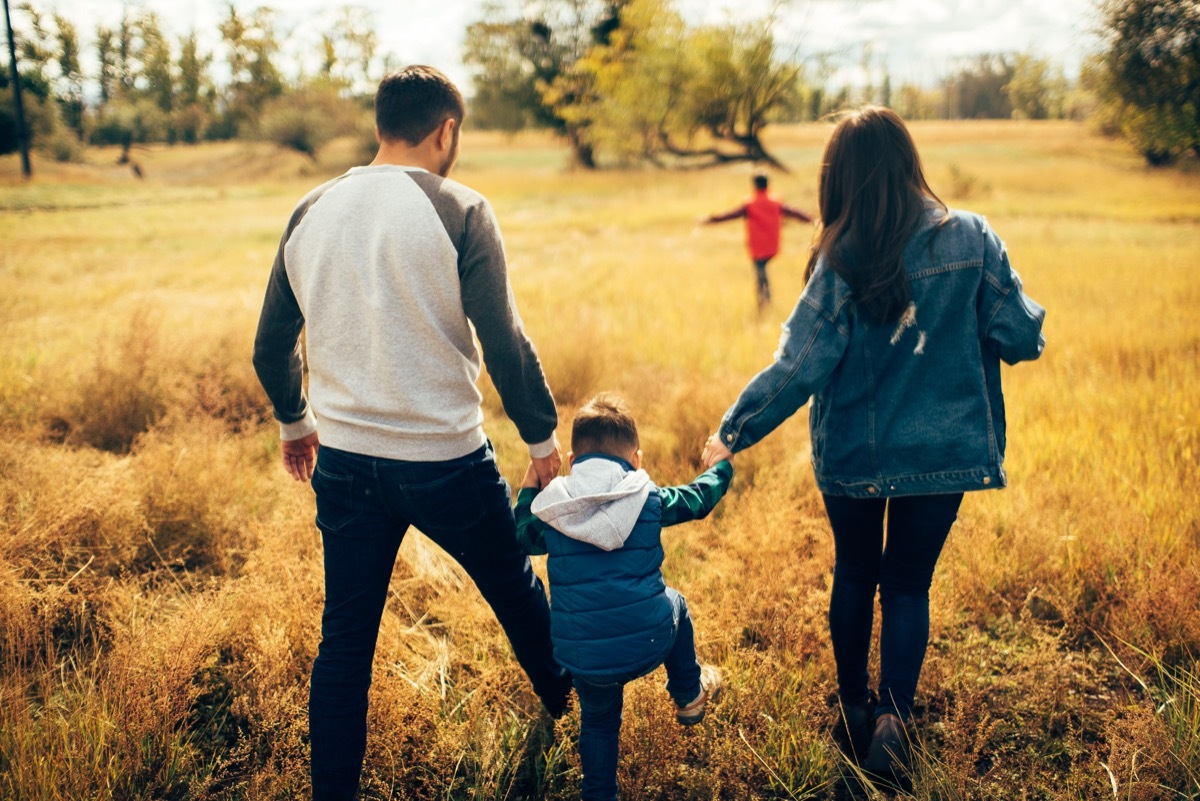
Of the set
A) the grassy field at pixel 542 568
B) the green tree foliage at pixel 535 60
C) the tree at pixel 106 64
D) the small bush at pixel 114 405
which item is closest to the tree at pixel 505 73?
the green tree foliage at pixel 535 60

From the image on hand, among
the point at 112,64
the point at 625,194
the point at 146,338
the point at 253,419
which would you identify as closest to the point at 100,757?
the point at 253,419

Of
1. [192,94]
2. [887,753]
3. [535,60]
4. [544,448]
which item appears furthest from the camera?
[535,60]

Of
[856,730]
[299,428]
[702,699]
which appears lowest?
[856,730]

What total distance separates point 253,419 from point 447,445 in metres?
4.12

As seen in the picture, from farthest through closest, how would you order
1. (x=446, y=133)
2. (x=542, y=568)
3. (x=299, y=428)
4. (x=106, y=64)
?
1. (x=106, y=64)
2. (x=542, y=568)
3. (x=299, y=428)
4. (x=446, y=133)

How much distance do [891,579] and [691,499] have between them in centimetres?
72

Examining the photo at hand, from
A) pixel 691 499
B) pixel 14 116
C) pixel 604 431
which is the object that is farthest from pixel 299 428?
pixel 14 116

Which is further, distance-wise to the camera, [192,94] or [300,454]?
[192,94]

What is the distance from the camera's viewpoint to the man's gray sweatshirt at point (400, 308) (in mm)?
1950

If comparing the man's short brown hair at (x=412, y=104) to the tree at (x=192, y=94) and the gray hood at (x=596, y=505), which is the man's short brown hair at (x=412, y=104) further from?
the tree at (x=192, y=94)

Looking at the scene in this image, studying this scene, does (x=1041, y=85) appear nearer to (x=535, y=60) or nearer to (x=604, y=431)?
(x=604, y=431)

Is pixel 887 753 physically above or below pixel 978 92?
below

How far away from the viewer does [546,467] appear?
7.63ft

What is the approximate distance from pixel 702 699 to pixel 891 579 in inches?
28.7
